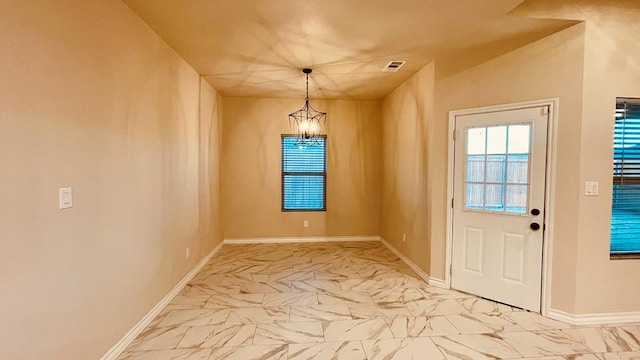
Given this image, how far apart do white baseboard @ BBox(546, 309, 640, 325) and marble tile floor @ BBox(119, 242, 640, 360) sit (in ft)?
0.18

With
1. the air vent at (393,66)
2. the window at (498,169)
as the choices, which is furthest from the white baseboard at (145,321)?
the air vent at (393,66)

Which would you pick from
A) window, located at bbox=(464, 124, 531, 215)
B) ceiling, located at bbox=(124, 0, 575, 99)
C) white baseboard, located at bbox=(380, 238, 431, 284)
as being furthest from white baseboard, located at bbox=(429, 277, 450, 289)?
ceiling, located at bbox=(124, 0, 575, 99)

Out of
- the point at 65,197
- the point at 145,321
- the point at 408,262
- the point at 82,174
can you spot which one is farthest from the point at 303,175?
the point at 65,197

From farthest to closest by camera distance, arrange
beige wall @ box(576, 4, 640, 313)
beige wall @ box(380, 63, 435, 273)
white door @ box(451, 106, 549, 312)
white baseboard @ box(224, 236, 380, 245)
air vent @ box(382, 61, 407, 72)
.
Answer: white baseboard @ box(224, 236, 380, 245)
beige wall @ box(380, 63, 435, 273)
air vent @ box(382, 61, 407, 72)
white door @ box(451, 106, 549, 312)
beige wall @ box(576, 4, 640, 313)

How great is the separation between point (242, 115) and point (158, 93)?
2535 mm

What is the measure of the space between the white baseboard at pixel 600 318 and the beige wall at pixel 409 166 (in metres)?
1.33

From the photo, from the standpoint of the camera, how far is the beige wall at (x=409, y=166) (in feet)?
11.9

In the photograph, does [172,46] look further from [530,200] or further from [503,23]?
[530,200]

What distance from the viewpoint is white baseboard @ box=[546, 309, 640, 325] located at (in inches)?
104

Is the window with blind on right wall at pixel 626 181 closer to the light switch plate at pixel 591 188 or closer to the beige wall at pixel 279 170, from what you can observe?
the light switch plate at pixel 591 188

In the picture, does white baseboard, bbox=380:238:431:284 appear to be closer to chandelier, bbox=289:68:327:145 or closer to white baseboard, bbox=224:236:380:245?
white baseboard, bbox=224:236:380:245

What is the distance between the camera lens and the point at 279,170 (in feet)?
17.9

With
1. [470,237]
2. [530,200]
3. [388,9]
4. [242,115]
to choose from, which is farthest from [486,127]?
[242,115]

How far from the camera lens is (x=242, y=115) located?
533 cm
